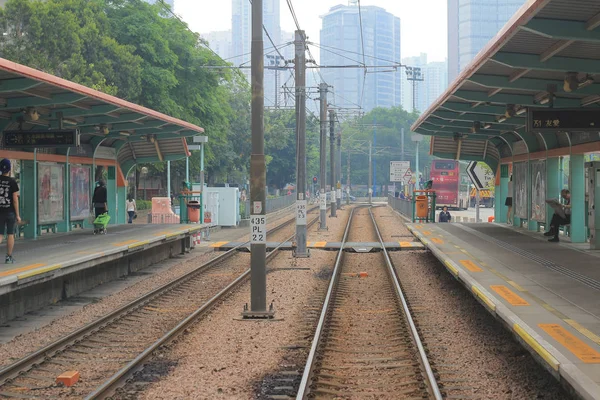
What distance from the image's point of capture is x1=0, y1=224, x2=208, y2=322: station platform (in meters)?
12.1

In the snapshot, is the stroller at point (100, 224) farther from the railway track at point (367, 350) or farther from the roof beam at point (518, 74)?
the roof beam at point (518, 74)

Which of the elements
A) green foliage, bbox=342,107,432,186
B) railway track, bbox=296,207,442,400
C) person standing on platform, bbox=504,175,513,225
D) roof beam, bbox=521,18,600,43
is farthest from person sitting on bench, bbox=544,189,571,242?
green foliage, bbox=342,107,432,186

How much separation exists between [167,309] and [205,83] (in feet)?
106

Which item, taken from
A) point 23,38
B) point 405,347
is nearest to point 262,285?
point 405,347

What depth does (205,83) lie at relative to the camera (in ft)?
145

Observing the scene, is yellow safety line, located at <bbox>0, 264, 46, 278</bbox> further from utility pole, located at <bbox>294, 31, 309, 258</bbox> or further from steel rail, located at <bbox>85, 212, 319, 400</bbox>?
utility pole, located at <bbox>294, 31, 309, 258</bbox>

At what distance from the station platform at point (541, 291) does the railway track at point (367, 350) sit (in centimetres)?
109

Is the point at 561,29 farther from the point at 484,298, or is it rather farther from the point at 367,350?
the point at 367,350

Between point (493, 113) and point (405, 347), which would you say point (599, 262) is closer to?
point (493, 113)

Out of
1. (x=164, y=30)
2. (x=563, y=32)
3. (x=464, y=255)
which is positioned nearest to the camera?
(x=563, y=32)

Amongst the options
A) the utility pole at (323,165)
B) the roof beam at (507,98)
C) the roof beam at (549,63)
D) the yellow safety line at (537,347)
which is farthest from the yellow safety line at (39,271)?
the utility pole at (323,165)

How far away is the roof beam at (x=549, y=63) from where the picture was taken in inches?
454

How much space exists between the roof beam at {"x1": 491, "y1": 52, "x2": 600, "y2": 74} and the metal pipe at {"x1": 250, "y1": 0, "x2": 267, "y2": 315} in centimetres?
364

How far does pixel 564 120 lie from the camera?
521 inches
